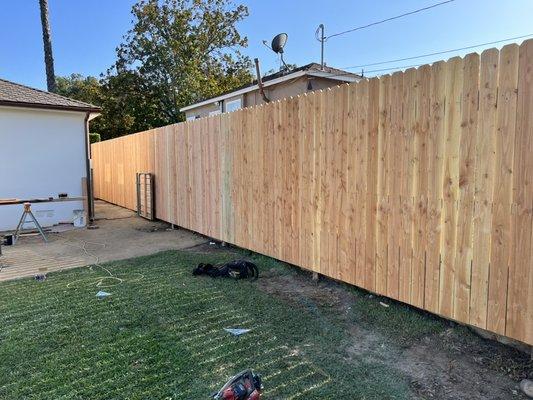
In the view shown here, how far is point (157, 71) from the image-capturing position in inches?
894

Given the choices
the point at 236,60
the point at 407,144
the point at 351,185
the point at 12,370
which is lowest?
the point at 12,370

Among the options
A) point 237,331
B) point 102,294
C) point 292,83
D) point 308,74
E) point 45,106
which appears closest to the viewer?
point 237,331

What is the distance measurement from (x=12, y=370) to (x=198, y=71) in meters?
21.9

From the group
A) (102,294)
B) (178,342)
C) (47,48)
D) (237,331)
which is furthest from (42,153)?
(47,48)

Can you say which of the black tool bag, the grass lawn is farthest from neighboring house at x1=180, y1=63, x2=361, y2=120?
the grass lawn

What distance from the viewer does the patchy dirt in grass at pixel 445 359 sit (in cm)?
242

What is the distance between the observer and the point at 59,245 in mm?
7051

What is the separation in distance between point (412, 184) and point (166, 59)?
2166cm

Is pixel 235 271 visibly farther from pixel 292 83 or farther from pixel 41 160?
pixel 41 160

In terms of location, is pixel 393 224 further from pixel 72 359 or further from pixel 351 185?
pixel 72 359

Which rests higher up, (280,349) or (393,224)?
(393,224)

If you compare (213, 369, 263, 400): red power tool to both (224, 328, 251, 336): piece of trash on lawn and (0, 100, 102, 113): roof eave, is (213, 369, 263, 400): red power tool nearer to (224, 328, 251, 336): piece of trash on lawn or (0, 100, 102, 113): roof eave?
(224, 328, 251, 336): piece of trash on lawn

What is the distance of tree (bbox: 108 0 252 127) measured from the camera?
22.2 meters

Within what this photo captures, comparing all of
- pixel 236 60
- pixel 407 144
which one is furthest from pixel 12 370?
pixel 236 60
